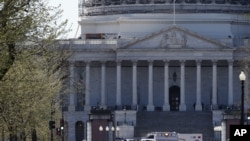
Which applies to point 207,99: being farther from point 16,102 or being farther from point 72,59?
point 16,102

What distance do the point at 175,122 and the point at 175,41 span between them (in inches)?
668

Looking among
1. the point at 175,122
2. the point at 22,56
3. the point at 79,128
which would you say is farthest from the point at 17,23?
the point at 79,128

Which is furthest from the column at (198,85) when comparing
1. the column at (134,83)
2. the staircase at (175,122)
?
the column at (134,83)

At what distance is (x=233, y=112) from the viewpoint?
135375mm

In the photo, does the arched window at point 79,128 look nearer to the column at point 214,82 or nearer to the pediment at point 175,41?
the pediment at point 175,41

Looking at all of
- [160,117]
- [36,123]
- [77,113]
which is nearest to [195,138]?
[36,123]

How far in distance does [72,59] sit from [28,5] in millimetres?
135172

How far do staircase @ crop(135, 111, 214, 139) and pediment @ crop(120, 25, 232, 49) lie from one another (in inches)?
450

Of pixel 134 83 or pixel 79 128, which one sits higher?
pixel 134 83

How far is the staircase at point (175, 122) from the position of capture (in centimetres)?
16950

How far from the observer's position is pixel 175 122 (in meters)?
175

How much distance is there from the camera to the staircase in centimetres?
16950

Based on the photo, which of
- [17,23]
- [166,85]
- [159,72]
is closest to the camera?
[17,23]

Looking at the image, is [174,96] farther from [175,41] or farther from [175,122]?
[175,122]
